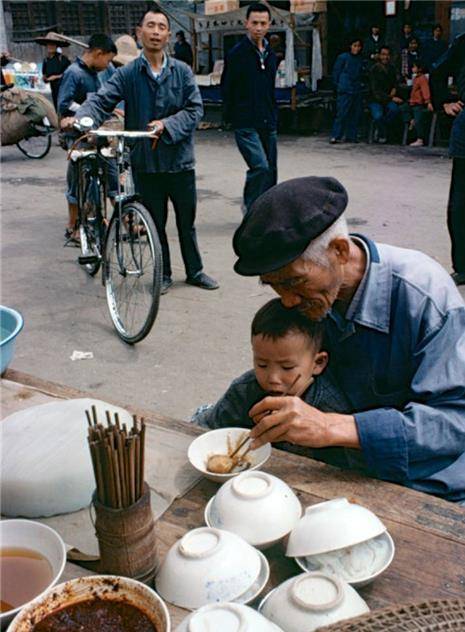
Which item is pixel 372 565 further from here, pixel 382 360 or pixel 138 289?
pixel 138 289

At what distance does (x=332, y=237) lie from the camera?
1.71 meters

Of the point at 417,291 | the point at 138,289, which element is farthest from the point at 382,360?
the point at 138,289

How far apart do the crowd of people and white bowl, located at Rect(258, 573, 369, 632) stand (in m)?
11.7

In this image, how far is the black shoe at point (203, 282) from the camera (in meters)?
5.45

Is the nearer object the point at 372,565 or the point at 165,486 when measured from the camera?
the point at 372,565

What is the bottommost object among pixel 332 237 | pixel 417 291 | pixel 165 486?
pixel 165 486

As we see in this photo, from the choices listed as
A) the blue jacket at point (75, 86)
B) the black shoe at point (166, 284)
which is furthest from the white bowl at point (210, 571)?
the blue jacket at point (75, 86)

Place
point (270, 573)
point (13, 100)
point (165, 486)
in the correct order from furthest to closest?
point (13, 100) < point (165, 486) < point (270, 573)

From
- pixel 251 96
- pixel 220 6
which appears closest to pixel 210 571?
pixel 251 96

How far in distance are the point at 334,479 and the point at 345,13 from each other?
15468mm

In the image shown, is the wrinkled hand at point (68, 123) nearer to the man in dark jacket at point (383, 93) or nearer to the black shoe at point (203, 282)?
the black shoe at point (203, 282)

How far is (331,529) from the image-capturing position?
1275 mm

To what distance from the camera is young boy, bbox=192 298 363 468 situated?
6.26 ft

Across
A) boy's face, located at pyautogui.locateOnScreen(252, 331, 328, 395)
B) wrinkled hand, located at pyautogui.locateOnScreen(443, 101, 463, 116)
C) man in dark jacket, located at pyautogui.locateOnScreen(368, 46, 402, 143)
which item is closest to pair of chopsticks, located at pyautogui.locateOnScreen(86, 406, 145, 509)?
boy's face, located at pyautogui.locateOnScreen(252, 331, 328, 395)
